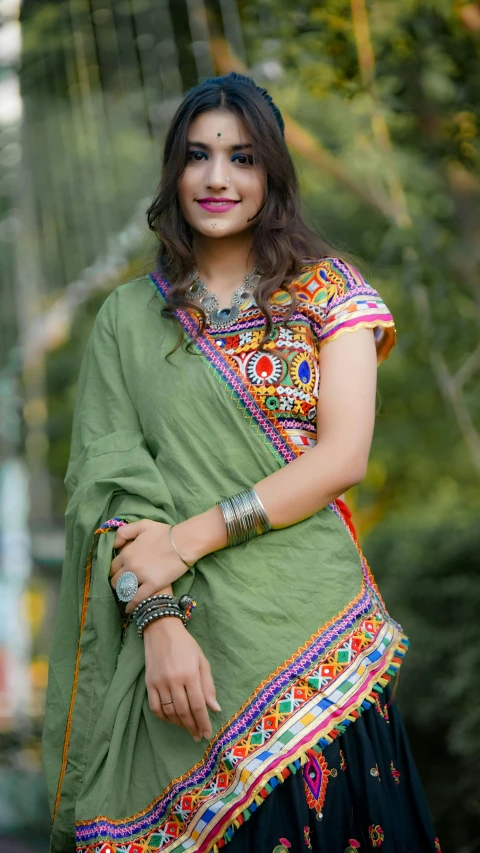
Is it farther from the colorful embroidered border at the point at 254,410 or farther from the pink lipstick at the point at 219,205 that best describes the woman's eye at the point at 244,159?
the colorful embroidered border at the point at 254,410

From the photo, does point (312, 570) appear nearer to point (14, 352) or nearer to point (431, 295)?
point (431, 295)

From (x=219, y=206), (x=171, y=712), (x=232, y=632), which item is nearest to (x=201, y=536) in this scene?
(x=232, y=632)

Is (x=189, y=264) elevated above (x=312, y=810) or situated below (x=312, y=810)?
above

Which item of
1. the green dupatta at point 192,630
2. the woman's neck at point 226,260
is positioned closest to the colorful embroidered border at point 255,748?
the green dupatta at point 192,630

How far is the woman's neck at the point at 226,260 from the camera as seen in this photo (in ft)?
5.34

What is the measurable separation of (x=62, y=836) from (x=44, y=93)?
4.48 metres

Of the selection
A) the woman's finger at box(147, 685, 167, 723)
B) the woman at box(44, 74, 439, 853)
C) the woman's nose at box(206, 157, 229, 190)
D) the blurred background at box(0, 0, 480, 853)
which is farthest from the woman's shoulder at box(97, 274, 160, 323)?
the woman's finger at box(147, 685, 167, 723)

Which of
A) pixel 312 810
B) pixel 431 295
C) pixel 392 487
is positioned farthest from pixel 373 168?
pixel 312 810

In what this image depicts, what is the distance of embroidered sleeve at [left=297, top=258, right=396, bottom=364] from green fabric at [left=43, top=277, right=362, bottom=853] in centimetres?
19

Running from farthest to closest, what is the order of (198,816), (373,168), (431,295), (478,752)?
1. (373,168)
2. (431,295)
3. (478,752)
4. (198,816)

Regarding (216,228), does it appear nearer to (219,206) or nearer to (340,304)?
(219,206)

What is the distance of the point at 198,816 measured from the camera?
1.39 meters

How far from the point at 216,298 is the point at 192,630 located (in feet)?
1.71

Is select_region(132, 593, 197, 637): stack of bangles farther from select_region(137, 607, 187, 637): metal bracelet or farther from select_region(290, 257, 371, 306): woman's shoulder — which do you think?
select_region(290, 257, 371, 306): woman's shoulder
